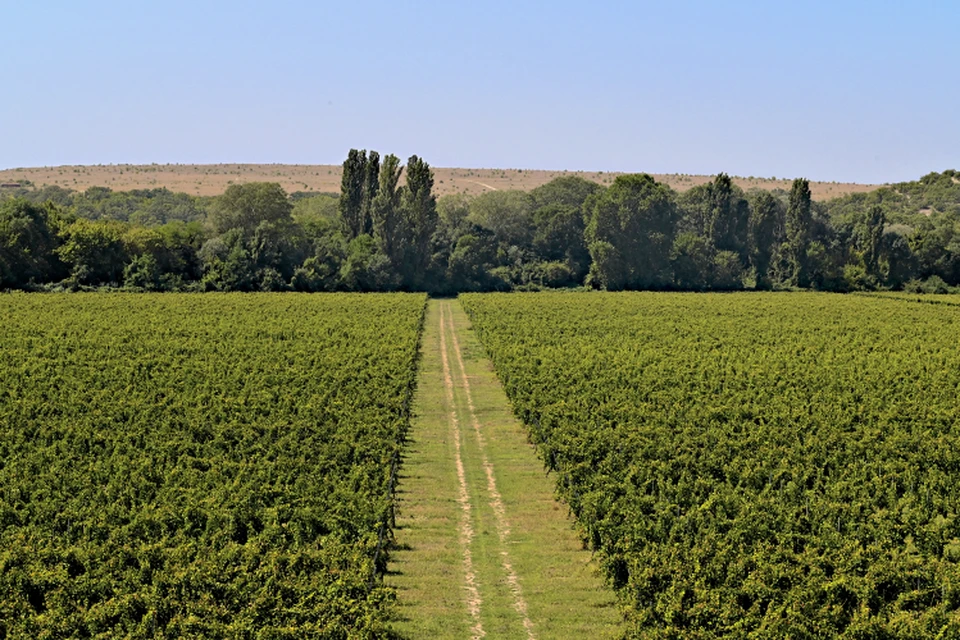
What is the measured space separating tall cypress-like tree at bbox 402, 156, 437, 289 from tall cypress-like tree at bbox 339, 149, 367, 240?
5052 mm

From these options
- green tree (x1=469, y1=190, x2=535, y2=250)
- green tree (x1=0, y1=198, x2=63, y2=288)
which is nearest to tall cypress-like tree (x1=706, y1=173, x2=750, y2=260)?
green tree (x1=469, y1=190, x2=535, y2=250)

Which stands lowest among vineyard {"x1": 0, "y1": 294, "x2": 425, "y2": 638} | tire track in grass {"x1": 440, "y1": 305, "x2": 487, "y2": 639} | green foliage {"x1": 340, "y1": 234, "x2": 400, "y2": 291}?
tire track in grass {"x1": 440, "y1": 305, "x2": 487, "y2": 639}

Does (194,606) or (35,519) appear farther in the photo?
(35,519)

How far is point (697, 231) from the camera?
132 meters

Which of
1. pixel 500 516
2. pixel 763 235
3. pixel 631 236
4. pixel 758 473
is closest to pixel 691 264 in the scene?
pixel 631 236

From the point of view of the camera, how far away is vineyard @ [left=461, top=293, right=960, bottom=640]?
17125 millimetres

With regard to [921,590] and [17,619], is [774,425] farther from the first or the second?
[17,619]

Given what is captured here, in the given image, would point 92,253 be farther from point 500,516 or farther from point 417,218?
point 500,516

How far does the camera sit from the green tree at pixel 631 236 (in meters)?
108

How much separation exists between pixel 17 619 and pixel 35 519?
15.4ft

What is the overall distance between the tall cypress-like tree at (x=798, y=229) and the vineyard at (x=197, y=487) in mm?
72747

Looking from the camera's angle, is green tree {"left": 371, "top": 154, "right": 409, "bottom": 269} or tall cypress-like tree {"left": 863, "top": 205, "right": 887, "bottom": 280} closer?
green tree {"left": 371, "top": 154, "right": 409, "bottom": 269}

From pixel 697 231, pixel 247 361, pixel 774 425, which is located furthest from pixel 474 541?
pixel 697 231

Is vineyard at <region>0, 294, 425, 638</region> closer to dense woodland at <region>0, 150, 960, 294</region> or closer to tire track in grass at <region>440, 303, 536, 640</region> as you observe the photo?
tire track in grass at <region>440, 303, 536, 640</region>
